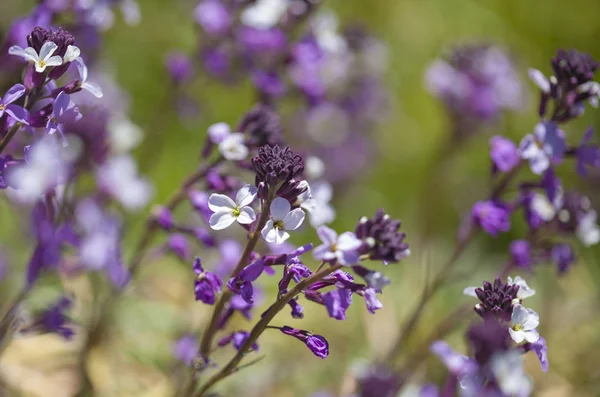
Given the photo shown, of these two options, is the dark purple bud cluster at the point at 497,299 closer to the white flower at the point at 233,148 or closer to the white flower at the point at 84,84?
the white flower at the point at 233,148

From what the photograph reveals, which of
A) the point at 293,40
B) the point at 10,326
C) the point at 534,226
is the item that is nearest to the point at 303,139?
the point at 293,40

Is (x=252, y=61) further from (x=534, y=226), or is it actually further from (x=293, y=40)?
(x=534, y=226)

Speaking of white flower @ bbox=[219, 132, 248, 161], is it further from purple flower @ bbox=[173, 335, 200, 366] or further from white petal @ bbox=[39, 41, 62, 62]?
purple flower @ bbox=[173, 335, 200, 366]

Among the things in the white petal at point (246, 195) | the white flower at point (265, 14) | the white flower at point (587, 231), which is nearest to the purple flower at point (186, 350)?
the white petal at point (246, 195)

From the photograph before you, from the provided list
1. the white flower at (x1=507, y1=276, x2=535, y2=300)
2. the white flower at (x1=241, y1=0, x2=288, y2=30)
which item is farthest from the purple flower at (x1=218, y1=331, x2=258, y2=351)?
the white flower at (x1=241, y1=0, x2=288, y2=30)

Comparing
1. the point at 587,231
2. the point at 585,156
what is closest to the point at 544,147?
the point at 585,156
